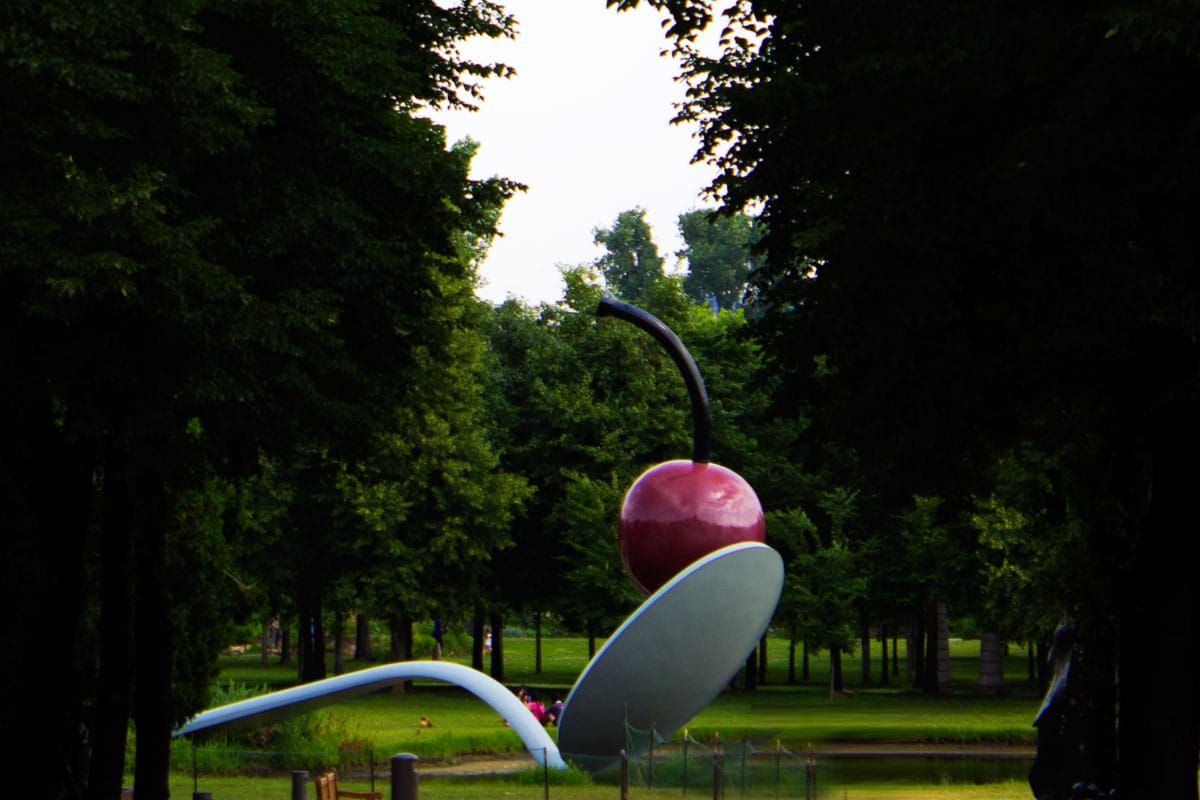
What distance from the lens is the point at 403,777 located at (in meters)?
11.3

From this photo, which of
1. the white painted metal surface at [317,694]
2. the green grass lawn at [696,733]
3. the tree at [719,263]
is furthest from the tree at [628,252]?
the white painted metal surface at [317,694]

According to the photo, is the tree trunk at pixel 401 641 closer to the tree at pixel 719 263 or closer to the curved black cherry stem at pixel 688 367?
the curved black cherry stem at pixel 688 367

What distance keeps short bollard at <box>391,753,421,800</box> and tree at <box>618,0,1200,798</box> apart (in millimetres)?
5628

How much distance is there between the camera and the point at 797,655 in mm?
86188

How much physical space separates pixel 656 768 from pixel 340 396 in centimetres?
881

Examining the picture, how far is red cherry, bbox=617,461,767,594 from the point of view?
2442cm

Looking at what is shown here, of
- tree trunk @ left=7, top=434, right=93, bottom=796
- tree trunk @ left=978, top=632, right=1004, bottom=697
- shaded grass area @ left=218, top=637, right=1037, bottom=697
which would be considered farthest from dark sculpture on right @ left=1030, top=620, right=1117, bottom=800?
shaded grass area @ left=218, top=637, right=1037, bottom=697

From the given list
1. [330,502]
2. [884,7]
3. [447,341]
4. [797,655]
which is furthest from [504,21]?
[797,655]

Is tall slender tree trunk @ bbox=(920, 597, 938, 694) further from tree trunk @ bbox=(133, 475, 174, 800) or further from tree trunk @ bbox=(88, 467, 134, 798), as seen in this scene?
tree trunk @ bbox=(88, 467, 134, 798)

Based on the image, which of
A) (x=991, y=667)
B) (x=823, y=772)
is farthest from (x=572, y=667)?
(x=823, y=772)

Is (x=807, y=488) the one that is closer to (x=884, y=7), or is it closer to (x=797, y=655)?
(x=797, y=655)

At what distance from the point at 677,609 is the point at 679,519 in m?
1.54

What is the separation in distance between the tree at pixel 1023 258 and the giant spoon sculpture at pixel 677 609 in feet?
25.5

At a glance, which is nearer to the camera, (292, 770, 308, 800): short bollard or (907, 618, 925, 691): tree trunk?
(292, 770, 308, 800): short bollard
